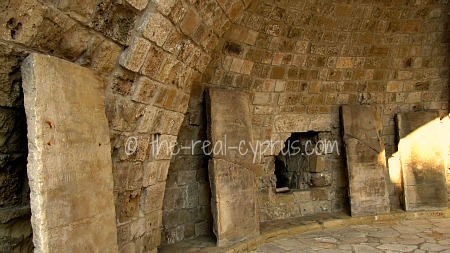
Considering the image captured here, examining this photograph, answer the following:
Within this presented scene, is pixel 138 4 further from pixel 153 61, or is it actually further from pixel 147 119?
pixel 147 119

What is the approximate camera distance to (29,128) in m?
1.80

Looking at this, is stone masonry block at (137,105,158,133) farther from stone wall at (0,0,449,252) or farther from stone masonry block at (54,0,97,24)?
stone masonry block at (54,0,97,24)

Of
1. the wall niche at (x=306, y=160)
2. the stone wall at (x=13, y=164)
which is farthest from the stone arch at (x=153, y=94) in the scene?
the wall niche at (x=306, y=160)

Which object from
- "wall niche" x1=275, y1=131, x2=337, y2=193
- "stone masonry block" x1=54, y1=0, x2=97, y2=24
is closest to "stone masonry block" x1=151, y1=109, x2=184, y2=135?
"stone masonry block" x1=54, y1=0, x2=97, y2=24

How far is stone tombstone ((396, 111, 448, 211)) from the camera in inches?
213

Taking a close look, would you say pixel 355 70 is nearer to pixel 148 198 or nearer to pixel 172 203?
pixel 172 203

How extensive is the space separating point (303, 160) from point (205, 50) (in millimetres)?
2991

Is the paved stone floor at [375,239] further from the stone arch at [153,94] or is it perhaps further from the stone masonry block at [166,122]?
the stone masonry block at [166,122]

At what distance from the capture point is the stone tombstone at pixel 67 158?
179 cm

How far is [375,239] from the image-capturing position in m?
4.34

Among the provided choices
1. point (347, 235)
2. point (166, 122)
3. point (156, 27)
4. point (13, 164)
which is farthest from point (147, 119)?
point (347, 235)

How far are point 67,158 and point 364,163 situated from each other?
446 centimetres

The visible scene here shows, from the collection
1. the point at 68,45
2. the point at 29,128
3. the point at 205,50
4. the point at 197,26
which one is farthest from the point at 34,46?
the point at 205,50

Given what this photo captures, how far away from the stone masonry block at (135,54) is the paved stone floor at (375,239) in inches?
102
